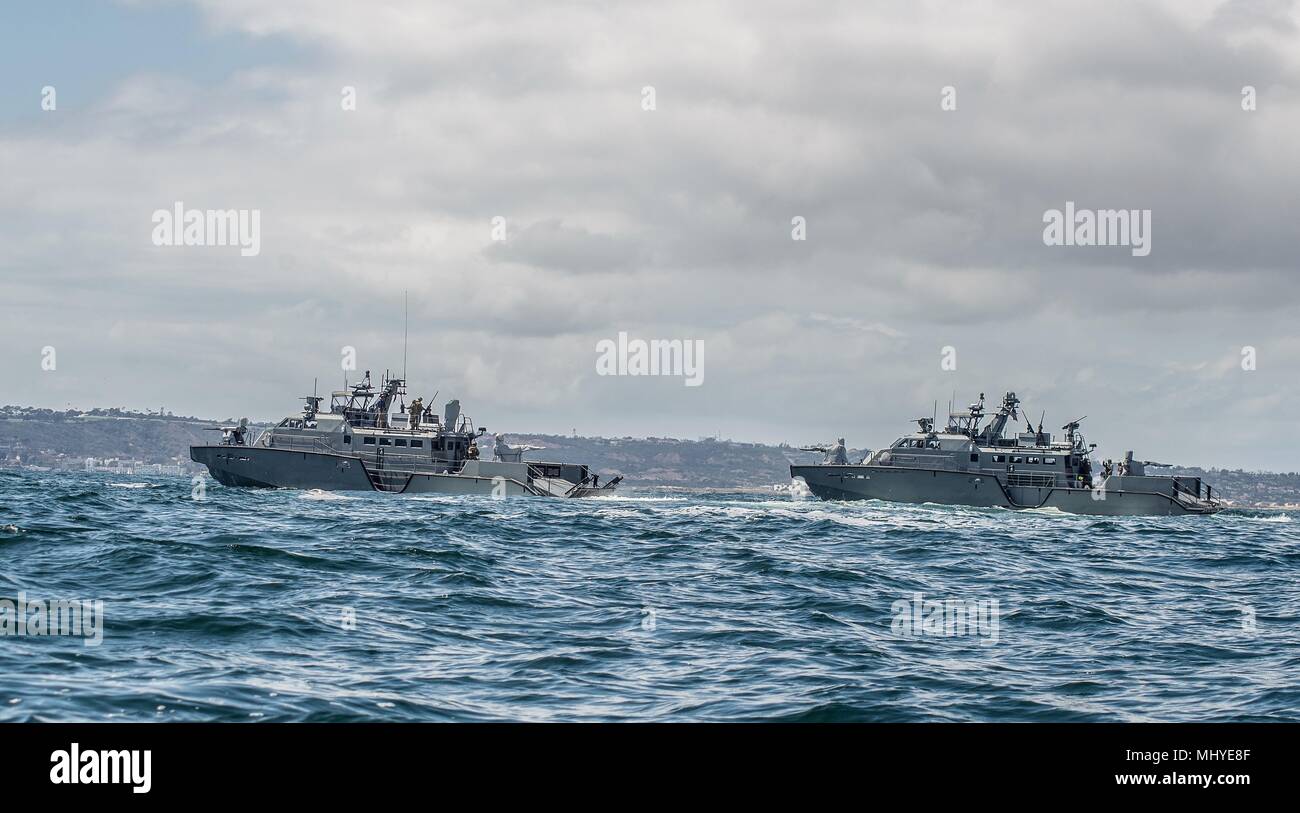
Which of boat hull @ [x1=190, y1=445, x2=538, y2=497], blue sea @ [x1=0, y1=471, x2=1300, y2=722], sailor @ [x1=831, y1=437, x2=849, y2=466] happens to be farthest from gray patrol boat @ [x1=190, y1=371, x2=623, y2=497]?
blue sea @ [x1=0, y1=471, x2=1300, y2=722]

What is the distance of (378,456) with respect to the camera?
236 feet

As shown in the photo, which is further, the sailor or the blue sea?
the sailor

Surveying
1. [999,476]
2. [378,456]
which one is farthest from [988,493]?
[378,456]

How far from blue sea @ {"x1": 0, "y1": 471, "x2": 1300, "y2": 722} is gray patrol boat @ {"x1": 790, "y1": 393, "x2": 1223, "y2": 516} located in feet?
134

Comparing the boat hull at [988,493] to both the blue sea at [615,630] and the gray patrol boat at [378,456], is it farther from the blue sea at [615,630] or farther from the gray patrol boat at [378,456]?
the blue sea at [615,630]

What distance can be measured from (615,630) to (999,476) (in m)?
62.8

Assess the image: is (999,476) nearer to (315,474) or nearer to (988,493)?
(988,493)

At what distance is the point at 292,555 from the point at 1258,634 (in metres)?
18.5

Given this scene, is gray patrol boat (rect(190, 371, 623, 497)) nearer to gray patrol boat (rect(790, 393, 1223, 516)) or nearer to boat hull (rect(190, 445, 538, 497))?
boat hull (rect(190, 445, 538, 497))

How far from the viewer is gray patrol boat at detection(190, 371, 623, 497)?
226 ft

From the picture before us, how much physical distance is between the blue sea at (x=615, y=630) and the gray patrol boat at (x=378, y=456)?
35744 mm

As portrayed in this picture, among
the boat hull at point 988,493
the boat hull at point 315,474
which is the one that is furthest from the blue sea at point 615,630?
the boat hull at point 988,493
